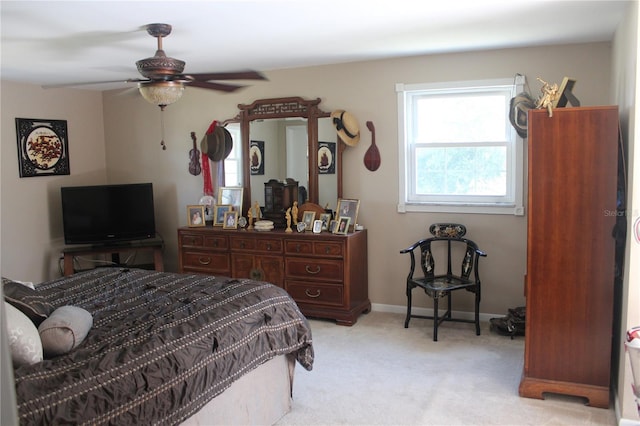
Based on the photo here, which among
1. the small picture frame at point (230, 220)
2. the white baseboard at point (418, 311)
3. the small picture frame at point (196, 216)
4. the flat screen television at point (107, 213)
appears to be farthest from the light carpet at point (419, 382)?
Answer: the flat screen television at point (107, 213)

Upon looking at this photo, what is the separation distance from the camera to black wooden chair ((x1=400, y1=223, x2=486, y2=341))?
4395 millimetres

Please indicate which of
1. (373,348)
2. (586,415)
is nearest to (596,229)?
(586,415)

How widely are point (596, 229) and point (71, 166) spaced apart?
17.4ft

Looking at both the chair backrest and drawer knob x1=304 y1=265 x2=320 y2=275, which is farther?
drawer knob x1=304 y1=265 x2=320 y2=275

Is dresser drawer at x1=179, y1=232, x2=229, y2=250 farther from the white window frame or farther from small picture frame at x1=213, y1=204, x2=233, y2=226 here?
the white window frame

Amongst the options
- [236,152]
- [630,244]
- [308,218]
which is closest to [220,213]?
[236,152]

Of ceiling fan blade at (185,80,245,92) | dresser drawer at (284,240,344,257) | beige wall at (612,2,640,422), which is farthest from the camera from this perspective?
dresser drawer at (284,240,344,257)

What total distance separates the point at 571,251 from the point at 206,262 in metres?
3.35

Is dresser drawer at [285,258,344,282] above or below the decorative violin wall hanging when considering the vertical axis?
below

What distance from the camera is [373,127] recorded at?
500 centimetres

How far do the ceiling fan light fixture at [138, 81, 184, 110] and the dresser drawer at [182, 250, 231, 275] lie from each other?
2277 millimetres

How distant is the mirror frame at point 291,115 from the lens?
203 inches

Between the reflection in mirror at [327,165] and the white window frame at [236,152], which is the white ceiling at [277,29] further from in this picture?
the white window frame at [236,152]

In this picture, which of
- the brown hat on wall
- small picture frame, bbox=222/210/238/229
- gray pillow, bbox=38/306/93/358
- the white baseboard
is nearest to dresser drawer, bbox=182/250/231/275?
small picture frame, bbox=222/210/238/229
